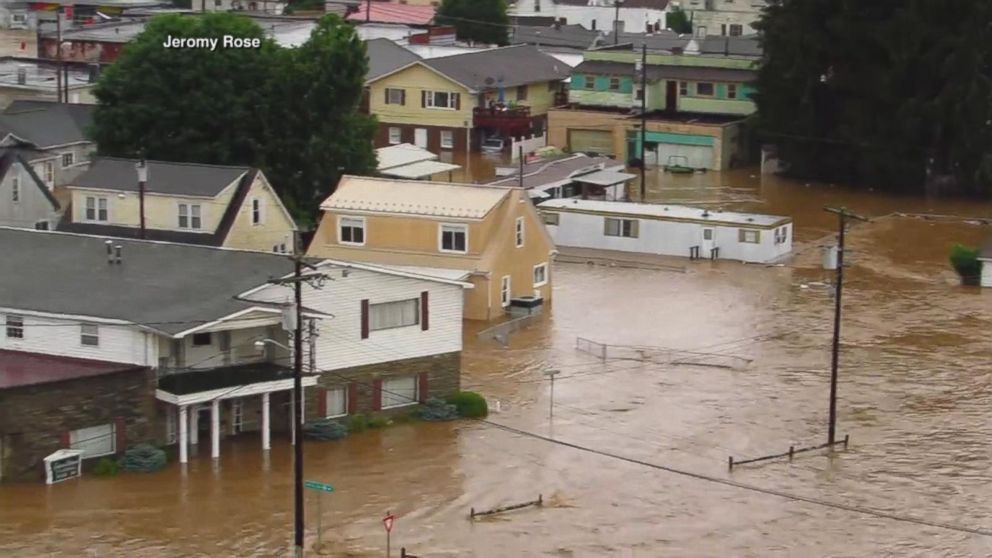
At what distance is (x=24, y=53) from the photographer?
84.6m

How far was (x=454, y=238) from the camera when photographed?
46125mm

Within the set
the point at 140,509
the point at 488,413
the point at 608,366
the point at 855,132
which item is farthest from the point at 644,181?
the point at 140,509

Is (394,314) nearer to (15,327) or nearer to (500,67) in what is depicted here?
(15,327)

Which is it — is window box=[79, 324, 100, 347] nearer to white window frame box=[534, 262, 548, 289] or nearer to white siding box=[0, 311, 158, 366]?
white siding box=[0, 311, 158, 366]

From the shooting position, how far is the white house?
54.5 m

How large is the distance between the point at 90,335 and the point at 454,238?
546 inches

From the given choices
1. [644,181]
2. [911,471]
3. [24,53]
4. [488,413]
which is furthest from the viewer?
[24,53]

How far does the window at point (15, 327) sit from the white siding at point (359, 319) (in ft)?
12.6

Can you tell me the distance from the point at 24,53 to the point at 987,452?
189ft

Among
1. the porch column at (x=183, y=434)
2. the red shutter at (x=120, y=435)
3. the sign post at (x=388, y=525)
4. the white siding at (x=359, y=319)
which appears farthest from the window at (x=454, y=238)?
→ the sign post at (x=388, y=525)

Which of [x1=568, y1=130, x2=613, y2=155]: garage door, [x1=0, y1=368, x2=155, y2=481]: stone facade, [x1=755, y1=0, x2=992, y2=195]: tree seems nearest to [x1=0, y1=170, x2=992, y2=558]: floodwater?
[x1=0, y1=368, x2=155, y2=481]: stone facade

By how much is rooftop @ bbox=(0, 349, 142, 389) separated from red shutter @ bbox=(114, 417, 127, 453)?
0.84 meters

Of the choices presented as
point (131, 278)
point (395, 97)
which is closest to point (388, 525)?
point (131, 278)

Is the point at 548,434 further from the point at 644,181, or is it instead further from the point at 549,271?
the point at 644,181
